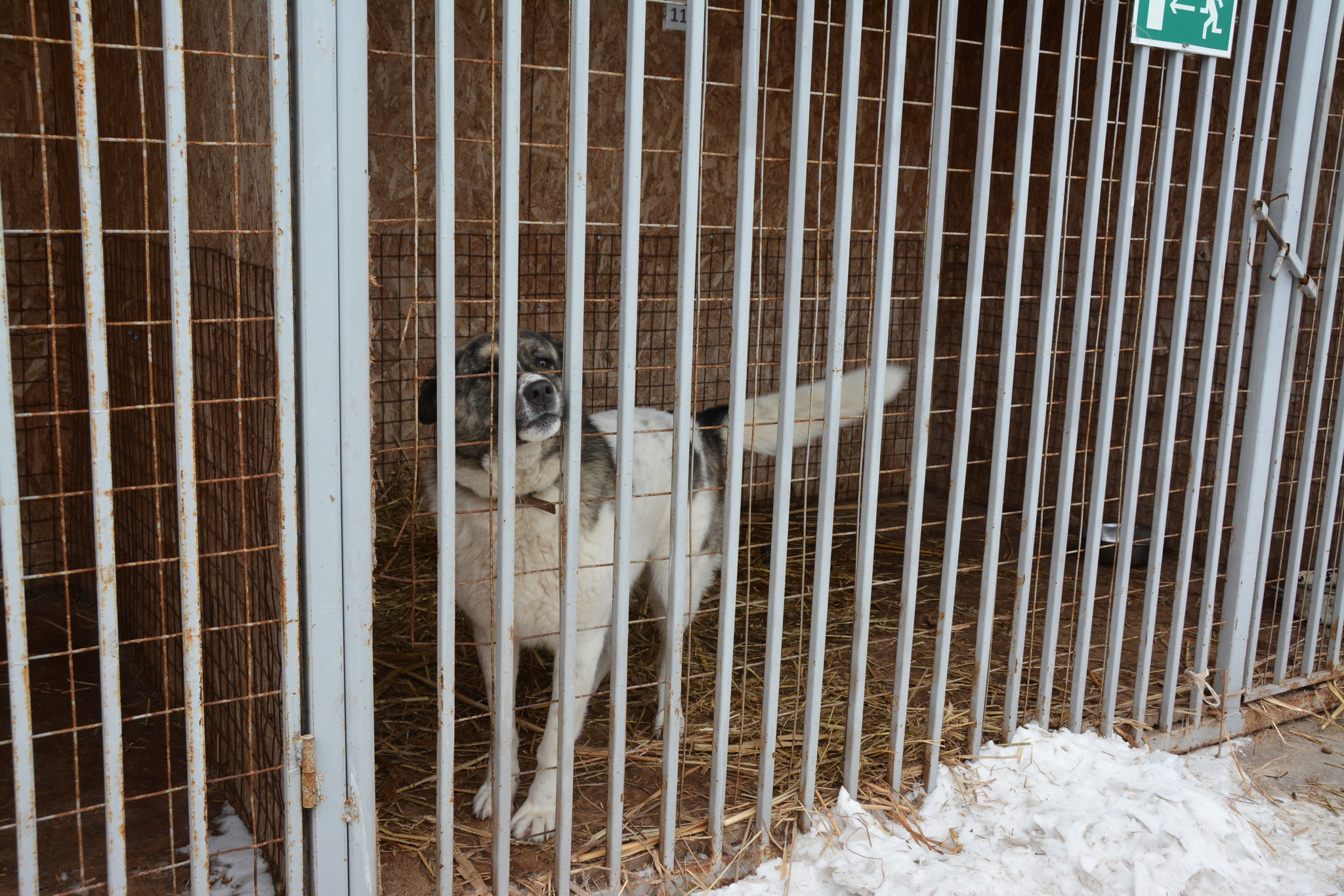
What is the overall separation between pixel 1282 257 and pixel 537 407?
248 centimetres

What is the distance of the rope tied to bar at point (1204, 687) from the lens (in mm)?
3676

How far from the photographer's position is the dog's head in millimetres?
2850

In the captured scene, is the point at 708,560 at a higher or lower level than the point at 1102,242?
lower

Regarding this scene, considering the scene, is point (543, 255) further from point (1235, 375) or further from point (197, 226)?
point (1235, 375)

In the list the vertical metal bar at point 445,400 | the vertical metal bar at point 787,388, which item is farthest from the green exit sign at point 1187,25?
the vertical metal bar at point 445,400

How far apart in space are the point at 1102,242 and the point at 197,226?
17.1 feet

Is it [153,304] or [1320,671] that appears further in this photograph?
[1320,671]

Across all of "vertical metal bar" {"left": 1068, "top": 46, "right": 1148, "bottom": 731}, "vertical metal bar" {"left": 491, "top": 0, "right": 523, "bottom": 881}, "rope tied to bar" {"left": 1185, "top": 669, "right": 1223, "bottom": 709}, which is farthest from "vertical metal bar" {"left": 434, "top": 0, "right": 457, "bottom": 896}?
"rope tied to bar" {"left": 1185, "top": 669, "right": 1223, "bottom": 709}

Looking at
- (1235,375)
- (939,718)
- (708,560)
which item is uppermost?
(1235,375)

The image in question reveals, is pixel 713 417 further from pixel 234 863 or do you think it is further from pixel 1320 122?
pixel 1320 122

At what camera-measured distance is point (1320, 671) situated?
4.07 metres

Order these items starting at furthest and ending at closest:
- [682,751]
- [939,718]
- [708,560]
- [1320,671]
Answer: [1320,671] → [708,560] → [682,751] → [939,718]

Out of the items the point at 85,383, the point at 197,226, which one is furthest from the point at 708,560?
the point at 85,383

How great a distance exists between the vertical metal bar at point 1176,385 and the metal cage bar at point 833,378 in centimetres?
114
